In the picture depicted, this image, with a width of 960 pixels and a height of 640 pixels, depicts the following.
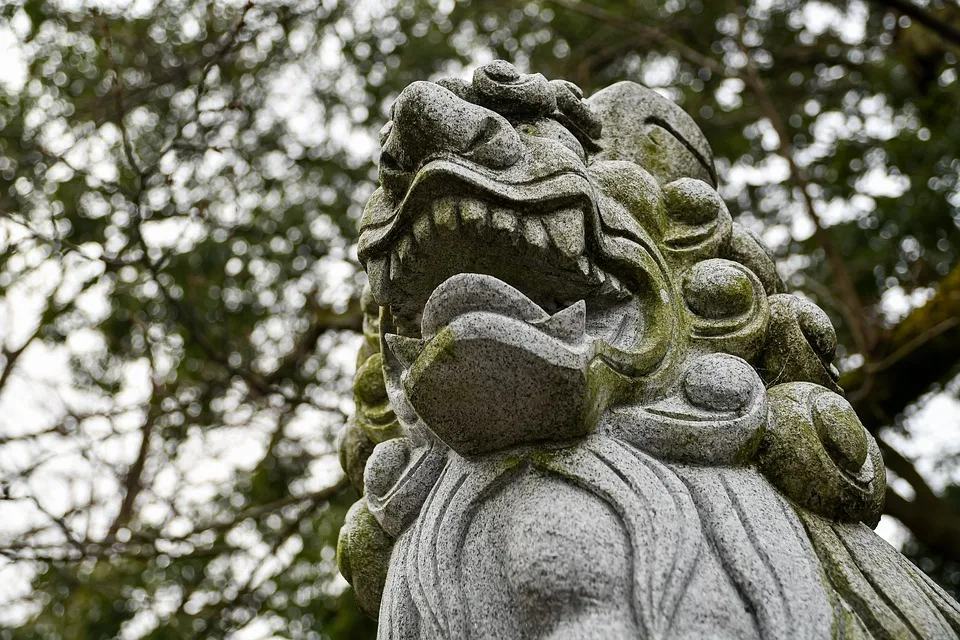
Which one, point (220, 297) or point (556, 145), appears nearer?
point (556, 145)

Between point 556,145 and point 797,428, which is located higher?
point 556,145

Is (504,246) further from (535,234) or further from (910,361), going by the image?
(910,361)

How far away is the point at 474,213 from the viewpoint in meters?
1.76

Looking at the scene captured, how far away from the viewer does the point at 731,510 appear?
1.65 metres

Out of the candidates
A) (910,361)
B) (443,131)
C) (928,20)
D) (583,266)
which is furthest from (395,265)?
(928,20)

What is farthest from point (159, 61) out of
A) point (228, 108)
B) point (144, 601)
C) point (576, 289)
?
point (576, 289)

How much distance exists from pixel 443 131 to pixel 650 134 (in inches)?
32.4

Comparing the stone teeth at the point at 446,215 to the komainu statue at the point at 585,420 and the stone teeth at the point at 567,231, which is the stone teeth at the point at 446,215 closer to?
the komainu statue at the point at 585,420

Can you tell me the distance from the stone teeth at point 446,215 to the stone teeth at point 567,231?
0.19 m

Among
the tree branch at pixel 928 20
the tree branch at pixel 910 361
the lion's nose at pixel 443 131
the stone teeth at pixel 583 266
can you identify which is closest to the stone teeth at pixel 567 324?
the stone teeth at pixel 583 266

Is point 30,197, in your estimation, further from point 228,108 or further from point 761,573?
→ point 761,573

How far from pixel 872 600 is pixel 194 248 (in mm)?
4810

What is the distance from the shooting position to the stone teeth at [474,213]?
69.4 inches

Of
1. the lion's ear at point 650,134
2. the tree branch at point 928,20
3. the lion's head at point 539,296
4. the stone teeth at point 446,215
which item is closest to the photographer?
the lion's head at point 539,296
